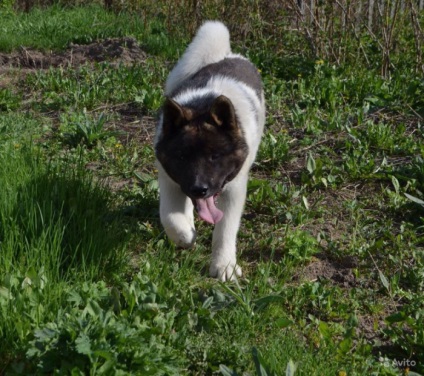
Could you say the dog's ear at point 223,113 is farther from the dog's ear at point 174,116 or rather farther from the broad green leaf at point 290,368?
the broad green leaf at point 290,368

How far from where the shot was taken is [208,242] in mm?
4477

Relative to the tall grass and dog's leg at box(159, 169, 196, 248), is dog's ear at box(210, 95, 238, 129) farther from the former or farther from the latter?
the tall grass

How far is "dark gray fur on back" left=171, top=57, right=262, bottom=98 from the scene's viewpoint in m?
4.82

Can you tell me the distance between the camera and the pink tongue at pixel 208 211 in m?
4.00

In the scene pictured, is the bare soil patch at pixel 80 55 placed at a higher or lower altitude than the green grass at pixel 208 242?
lower

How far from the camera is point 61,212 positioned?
3572 millimetres

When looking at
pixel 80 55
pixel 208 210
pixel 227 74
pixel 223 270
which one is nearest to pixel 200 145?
pixel 208 210

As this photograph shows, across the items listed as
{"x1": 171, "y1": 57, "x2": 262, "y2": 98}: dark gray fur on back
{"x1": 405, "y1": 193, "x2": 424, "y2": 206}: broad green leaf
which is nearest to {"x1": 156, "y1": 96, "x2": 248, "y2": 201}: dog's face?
{"x1": 171, "y1": 57, "x2": 262, "y2": 98}: dark gray fur on back

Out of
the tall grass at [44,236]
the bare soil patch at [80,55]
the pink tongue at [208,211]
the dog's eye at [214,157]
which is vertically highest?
the dog's eye at [214,157]

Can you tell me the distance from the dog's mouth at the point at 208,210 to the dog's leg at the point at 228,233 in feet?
0.27

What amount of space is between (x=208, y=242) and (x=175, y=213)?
0.50m

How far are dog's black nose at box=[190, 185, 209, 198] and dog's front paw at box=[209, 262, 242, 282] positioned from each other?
467 millimetres

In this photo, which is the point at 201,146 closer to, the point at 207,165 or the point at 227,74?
the point at 207,165

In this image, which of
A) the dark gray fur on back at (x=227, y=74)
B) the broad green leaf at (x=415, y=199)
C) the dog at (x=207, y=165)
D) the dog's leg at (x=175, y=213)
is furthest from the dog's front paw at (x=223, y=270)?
the broad green leaf at (x=415, y=199)
